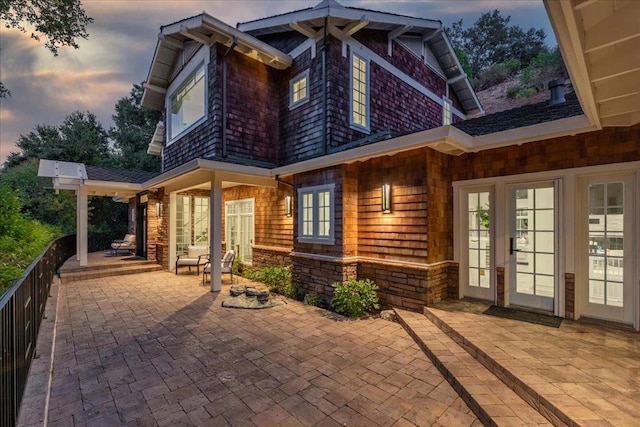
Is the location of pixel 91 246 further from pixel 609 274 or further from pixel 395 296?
pixel 609 274

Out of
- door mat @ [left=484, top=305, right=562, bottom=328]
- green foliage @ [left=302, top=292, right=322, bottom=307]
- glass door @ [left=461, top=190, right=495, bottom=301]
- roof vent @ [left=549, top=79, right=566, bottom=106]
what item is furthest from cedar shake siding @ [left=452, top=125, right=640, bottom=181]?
green foliage @ [left=302, top=292, right=322, bottom=307]

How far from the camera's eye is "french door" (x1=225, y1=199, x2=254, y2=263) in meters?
8.62

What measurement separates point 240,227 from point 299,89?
441cm

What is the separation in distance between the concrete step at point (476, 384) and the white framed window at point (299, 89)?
19.5 feet

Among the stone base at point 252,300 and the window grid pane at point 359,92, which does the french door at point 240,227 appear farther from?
the window grid pane at point 359,92

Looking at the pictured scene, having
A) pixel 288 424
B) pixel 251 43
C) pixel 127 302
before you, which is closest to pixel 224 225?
pixel 127 302

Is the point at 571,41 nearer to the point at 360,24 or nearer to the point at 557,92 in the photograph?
the point at 557,92

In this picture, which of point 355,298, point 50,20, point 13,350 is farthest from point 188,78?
point 13,350

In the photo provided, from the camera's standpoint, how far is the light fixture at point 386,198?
507 centimetres

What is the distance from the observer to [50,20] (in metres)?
5.46

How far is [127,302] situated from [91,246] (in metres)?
11.4

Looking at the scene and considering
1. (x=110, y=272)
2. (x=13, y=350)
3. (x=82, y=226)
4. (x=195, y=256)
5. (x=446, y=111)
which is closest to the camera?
(x=13, y=350)

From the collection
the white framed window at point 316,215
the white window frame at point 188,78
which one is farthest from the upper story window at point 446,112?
the white window frame at point 188,78

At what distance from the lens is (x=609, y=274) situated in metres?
3.86
